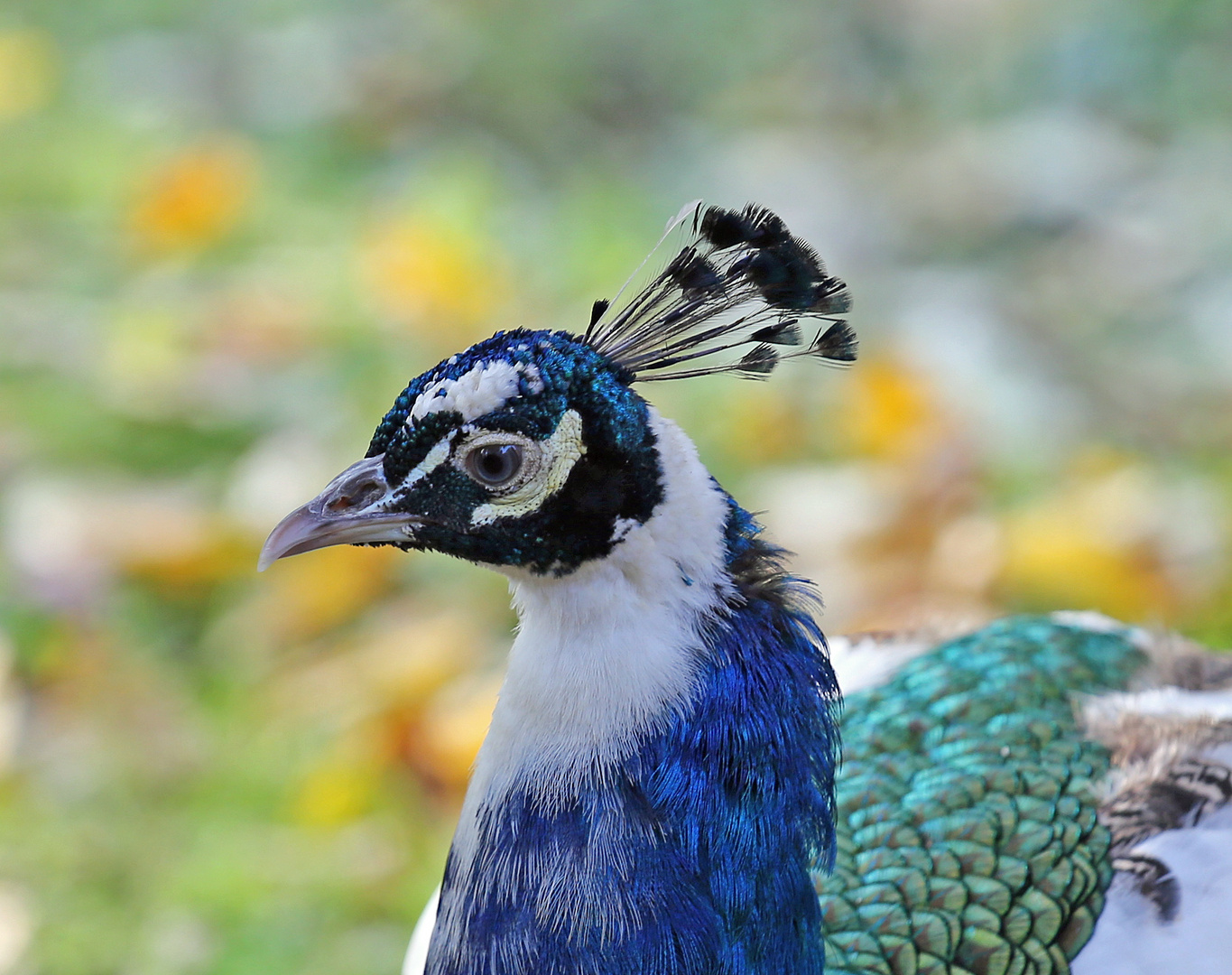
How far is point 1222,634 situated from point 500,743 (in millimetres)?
1162

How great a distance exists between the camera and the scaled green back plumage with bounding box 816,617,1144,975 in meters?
1.03

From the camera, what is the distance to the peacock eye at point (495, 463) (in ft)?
2.77

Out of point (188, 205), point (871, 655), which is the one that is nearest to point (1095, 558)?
point (871, 655)

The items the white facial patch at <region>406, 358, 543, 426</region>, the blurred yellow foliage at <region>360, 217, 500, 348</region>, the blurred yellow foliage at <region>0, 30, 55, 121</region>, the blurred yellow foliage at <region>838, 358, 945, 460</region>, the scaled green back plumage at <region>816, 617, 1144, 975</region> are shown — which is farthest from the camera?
the blurred yellow foliage at <region>0, 30, 55, 121</region>

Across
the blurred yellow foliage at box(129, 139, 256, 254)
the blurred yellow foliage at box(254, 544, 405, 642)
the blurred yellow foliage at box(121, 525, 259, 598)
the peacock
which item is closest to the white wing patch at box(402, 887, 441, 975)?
the peacock

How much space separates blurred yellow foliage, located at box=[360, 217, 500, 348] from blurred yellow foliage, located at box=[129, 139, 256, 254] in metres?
0.28

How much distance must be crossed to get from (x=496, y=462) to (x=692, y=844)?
0.27m

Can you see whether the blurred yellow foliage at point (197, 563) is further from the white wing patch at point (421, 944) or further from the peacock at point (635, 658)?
the peacock at point (635, 658)

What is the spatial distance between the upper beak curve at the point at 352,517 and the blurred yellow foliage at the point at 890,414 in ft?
4.09

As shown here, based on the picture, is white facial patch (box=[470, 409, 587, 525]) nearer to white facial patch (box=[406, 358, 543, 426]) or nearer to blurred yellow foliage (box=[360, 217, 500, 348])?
white facial patch (box=[406, 358, 543, 426])

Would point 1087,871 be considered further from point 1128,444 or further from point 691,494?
point 1128,444

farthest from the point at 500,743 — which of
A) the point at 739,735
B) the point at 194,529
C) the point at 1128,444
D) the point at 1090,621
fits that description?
the point at 1128,444

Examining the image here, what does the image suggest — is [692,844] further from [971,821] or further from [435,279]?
[435,279]

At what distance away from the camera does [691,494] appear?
2.95ft
